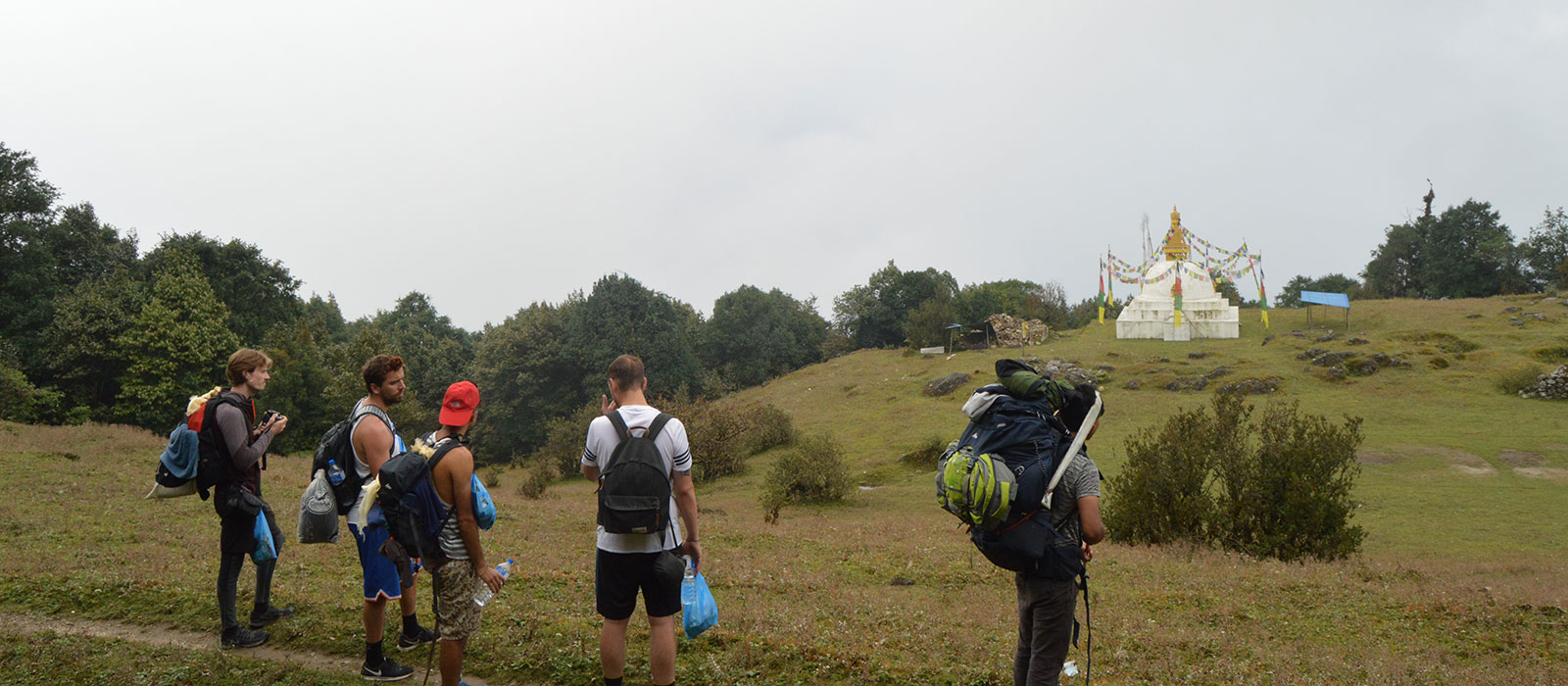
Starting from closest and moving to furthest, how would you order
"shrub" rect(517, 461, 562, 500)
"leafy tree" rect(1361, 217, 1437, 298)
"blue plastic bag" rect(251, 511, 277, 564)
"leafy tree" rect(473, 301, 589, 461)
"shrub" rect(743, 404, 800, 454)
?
"blue plastic bag" rect(251, 511, 277, 564) < "shrub" rect(517, 461, 562, 500) < "shrub" rect(743, 404, 800, 454) < "leafy tree" rect(473, 301, 589, 461) < "leafy tree" rect(1361, 217, 1437, 298)

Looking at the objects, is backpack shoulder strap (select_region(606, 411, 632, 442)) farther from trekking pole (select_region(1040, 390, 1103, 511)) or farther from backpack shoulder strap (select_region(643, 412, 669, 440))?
trekking pole (select_region(1040, 390, 1103, 511))

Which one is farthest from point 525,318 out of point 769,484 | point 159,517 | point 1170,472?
point 1170,472

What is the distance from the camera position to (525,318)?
185ft

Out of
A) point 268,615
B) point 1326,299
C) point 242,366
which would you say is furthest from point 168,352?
point 1326,299

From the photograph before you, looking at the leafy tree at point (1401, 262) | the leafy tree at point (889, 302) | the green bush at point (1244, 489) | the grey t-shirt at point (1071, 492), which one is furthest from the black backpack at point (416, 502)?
the leafy tree at point (1401, 262)

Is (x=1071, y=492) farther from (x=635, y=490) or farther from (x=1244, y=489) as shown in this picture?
(x=1244, y=489)

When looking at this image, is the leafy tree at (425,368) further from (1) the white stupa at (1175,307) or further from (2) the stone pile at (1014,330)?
(1) the white stupa at (1175,307)

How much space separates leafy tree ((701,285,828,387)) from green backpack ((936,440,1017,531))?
202 ft

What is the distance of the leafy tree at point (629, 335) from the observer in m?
51.6

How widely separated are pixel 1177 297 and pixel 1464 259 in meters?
38.7

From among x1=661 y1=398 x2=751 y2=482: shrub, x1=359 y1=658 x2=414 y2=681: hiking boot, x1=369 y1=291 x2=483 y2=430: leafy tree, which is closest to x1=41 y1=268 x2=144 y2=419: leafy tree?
x1=369 y1=291 x2=483 y2=430: leafy tree

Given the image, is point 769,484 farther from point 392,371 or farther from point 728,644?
point 392,371

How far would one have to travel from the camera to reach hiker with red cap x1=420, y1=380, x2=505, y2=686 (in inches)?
170

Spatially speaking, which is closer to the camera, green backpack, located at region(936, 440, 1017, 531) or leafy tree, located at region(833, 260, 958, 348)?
green backpack, located at region(936, 440, 1017, 531)
